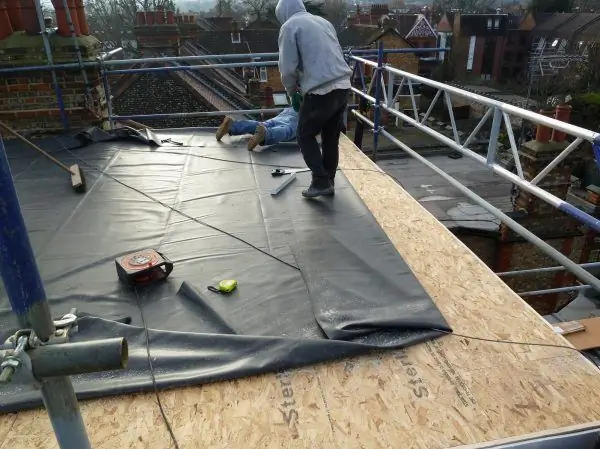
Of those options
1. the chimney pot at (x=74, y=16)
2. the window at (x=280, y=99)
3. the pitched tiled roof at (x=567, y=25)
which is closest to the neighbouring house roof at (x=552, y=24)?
the pitched tiled roof at (x=567, y=25)

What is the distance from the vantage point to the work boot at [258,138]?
4652 mm

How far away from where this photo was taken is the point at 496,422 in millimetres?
1726

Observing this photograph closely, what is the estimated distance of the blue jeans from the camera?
4.77 meters

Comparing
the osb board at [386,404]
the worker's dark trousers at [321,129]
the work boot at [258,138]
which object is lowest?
the osb board at [386,404]

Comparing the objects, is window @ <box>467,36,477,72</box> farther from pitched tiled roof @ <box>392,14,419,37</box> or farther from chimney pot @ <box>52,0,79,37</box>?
chimney pot @ <box>52,0,79,37</box>

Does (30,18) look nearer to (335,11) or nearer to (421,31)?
(421,31)

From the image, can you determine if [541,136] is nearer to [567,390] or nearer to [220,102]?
[567,390]

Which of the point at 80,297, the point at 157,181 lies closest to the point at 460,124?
the point at 157,181

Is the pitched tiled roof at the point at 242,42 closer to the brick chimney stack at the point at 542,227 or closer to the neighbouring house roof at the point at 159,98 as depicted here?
the neighbouring house roof at the point at 159,98

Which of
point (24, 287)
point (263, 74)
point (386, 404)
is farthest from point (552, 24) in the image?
point (24, 287)

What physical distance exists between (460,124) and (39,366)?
2306 cm

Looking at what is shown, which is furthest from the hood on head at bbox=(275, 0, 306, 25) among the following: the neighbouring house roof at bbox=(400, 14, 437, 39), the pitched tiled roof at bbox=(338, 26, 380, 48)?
the neighbouring house roof at bbox=(400, 14, 437, 39)

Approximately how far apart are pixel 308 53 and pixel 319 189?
1.01 metres

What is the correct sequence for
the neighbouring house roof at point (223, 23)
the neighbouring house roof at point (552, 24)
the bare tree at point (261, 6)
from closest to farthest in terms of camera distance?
the neighbouring house roof at point (223, 23) → the neighbouring house roof at point (552, 24) → the bare tree at point (261, 6)
